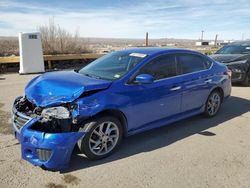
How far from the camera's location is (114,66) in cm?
503

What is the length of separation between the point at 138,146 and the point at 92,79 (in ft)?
4.41

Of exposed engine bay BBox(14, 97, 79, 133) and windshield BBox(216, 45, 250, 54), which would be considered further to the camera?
windshield BBox(216, 45, 250, 54)

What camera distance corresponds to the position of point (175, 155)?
4395 mm

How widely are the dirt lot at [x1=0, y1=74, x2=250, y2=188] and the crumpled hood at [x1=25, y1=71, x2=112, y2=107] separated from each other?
935 millimetres

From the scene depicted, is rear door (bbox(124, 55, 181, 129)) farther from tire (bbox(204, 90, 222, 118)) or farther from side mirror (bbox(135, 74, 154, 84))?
tire (bbox(204, 90, 222, 118))

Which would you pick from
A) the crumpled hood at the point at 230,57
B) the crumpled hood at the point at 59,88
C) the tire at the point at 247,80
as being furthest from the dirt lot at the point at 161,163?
the crumpled hood at the point at 230,57

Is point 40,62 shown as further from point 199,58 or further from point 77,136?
point 77,136

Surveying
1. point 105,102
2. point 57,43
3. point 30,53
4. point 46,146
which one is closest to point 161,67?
point 105,102

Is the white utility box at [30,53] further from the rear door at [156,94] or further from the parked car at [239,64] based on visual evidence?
the rear door at [156,94]

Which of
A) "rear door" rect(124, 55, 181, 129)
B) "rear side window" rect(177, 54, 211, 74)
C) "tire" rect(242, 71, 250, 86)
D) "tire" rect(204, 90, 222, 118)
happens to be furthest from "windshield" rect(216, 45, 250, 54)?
"rear door" rect(124, 55, 181, 129)

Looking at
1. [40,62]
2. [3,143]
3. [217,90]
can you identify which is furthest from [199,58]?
[40,62]

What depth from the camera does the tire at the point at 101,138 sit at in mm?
3953

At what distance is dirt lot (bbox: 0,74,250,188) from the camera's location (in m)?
3.62

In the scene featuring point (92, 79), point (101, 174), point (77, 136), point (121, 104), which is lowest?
point (101, 174)
